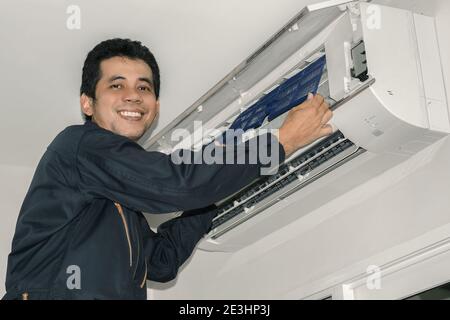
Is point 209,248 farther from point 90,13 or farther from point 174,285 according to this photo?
point 90,13

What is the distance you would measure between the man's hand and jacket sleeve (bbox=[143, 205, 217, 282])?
478 millimetres

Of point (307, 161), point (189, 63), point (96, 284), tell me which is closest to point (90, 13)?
point (189, 63)

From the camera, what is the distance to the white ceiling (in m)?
2.54

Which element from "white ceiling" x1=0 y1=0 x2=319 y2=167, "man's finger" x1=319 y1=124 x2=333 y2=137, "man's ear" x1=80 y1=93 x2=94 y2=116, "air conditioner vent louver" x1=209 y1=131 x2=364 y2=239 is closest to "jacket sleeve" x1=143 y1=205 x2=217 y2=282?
"air conditioner vent louver" x1=209 y1=131 x2=364 y2=239

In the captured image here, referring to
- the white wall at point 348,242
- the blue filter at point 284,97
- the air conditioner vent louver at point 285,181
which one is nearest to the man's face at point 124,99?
the blue filter at point 284,97

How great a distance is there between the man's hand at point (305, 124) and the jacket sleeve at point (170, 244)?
0.48m

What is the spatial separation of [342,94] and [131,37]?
836 mm

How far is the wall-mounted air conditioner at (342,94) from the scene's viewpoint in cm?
224

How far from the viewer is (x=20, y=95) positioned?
300cm

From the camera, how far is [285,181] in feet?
8.61

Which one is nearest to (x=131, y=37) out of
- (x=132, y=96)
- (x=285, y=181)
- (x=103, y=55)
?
(x=103, y=55)

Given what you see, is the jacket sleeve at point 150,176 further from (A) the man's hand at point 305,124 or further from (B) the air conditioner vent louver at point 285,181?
(B) the air conditioner vent louver at point 285,181

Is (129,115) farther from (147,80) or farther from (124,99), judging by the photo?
(147,80)

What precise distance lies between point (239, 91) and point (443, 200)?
834 millimetres
